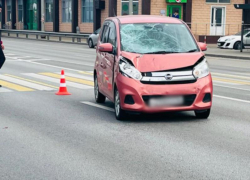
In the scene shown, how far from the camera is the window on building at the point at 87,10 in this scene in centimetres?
5403

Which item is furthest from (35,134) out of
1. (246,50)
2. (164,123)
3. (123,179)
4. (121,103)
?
(246,50)

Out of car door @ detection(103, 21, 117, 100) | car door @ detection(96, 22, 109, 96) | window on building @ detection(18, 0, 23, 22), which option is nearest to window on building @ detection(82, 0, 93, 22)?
window on building @ detection(18, 0, 23, 22)

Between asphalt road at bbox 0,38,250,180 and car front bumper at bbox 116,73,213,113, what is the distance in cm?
28

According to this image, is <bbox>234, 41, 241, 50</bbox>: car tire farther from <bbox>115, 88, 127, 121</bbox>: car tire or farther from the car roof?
<bbox>115, 88, 127, 121</bbox>: car tire

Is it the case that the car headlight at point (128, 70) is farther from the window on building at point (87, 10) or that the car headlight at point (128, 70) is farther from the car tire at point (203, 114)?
the window on building at point (87, 10)

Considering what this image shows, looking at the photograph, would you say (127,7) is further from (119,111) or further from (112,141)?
(112,141)

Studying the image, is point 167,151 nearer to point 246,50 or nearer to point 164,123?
point 164,123

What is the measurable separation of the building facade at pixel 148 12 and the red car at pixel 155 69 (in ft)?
93.3

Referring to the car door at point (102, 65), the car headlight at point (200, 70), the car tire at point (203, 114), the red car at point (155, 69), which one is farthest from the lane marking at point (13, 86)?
the car headlight at point (200, 70)

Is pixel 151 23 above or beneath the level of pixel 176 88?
above

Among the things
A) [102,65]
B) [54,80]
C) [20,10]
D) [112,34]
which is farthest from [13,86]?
[20,10]

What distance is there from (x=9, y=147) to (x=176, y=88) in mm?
2957

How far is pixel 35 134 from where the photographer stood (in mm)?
8773

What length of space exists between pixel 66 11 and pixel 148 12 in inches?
555
